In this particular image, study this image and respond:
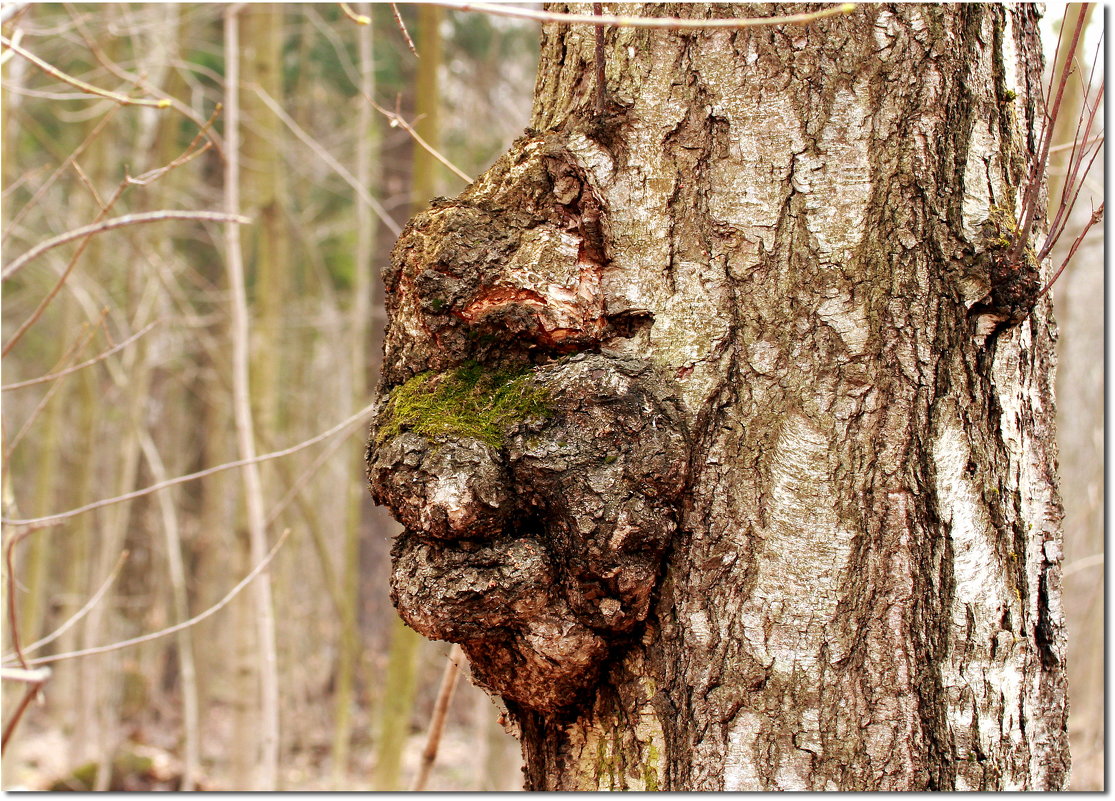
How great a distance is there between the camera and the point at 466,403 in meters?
1.32

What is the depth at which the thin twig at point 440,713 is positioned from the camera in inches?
74.6

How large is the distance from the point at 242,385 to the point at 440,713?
56.6 inches

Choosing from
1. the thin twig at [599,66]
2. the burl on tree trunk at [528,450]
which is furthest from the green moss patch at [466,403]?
the thin twig at [599,66]

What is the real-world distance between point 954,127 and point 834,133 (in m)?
0.19

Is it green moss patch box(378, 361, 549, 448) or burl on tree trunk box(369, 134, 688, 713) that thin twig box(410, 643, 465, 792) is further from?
green moss patch box(378, 361, 549, 448)

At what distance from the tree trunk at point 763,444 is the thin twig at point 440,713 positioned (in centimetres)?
50

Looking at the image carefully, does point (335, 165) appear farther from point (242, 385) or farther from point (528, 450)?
point (528, 450)

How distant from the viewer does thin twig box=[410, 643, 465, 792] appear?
190 centimetres

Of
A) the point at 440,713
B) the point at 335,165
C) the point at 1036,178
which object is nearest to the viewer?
the point at 1036,178

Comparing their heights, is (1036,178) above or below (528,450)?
above

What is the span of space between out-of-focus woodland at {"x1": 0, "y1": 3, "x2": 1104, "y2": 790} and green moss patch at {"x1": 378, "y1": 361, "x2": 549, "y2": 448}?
182 cm

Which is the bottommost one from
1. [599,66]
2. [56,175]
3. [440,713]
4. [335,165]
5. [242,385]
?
[440,713]

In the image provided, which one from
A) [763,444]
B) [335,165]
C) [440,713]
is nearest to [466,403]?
[763,444]

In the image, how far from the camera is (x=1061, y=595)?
1.32 meters
